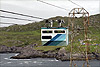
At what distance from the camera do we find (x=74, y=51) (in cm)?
16825

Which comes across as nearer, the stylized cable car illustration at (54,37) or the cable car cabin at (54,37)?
the stylized cable car illustration at (54,37)

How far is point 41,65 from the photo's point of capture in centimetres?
11706

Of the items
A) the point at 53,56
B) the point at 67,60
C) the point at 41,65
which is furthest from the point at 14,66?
the point at 53,56

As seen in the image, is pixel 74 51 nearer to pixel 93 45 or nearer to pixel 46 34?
pixel 93 45

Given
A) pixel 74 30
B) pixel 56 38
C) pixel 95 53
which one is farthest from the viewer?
pixel 95 53

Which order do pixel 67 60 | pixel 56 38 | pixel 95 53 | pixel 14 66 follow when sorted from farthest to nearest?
pixel 95 53
pixel 67 60
pixel 14 66
pixel 56 38

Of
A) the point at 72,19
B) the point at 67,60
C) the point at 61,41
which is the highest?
the point at 72,19

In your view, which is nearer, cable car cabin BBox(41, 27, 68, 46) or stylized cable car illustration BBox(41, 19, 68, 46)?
stylized cable car illustration BBox(41, 19, 68, 46)

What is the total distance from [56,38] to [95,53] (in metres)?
128

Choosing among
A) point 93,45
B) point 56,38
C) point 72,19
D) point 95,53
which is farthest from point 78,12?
point 93,45

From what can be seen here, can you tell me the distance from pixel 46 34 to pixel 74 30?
763 centimetres

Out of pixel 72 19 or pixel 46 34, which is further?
pixel 46 34

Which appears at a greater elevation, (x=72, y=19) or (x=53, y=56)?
(x=72, y=19)

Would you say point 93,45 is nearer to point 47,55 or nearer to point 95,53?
point 95,53
